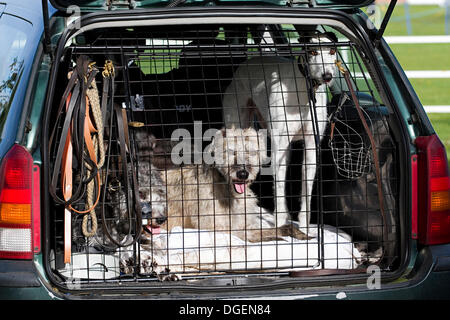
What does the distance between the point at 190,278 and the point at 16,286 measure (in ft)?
2.92

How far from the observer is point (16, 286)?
2.67 m

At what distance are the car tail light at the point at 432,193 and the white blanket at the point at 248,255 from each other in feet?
1.55

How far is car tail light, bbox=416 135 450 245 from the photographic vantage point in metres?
2.97

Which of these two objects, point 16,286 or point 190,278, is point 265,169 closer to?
point 190,278

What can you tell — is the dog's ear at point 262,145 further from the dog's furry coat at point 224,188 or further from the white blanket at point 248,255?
the white blanket at point 248,255

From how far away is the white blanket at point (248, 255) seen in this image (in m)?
3.37

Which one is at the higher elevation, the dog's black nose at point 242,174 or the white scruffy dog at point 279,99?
the white scruffy dog at point 279,99

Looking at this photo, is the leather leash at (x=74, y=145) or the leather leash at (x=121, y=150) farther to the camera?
the leather leash at (x=121, y=150)

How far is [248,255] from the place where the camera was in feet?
11.6

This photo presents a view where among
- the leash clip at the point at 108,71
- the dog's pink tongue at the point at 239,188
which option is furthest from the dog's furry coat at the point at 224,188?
the leash clip at the point at 108,71

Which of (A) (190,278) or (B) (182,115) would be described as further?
(B) (182,115)

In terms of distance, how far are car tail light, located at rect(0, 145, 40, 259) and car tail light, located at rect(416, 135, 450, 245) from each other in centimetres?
170

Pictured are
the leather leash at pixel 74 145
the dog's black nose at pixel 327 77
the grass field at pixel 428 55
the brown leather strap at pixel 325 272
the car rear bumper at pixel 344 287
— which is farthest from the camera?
the grass field at pixel 428 55
